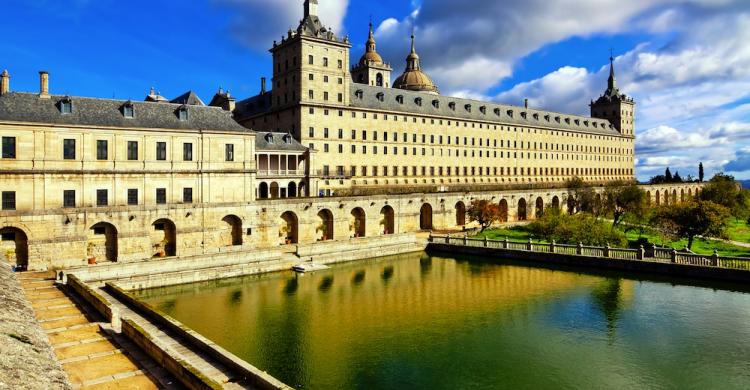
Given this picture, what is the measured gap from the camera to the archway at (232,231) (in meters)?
43.8

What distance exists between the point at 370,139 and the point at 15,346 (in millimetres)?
59029

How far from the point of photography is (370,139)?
6962 cm

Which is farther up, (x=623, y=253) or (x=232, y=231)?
(x=232, y=231)

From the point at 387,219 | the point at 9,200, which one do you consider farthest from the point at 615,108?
the point at 9,200

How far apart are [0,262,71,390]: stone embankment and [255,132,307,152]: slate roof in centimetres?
3620

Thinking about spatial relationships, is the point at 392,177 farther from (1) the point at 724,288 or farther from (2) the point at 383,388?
(2) the point at 383,388

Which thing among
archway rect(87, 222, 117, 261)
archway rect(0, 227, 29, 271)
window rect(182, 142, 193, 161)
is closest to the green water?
archway rect(87, 222, 117, 261)

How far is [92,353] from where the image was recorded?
18000 millimetres

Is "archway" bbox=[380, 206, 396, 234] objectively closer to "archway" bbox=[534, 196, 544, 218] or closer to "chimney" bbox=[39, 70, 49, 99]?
"archway" bbox=[534, 196, 544, 218]

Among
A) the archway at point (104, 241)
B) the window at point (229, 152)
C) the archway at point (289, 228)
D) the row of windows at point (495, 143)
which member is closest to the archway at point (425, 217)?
the row of windows at point (495, 143)

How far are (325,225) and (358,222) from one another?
4.01 m

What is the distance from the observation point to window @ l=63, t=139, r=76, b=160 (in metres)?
36.3

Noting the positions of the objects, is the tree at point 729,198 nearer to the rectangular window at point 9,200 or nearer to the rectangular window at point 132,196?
the rectangular window at point 132,196

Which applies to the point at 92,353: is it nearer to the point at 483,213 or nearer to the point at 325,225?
the point at 325,225
